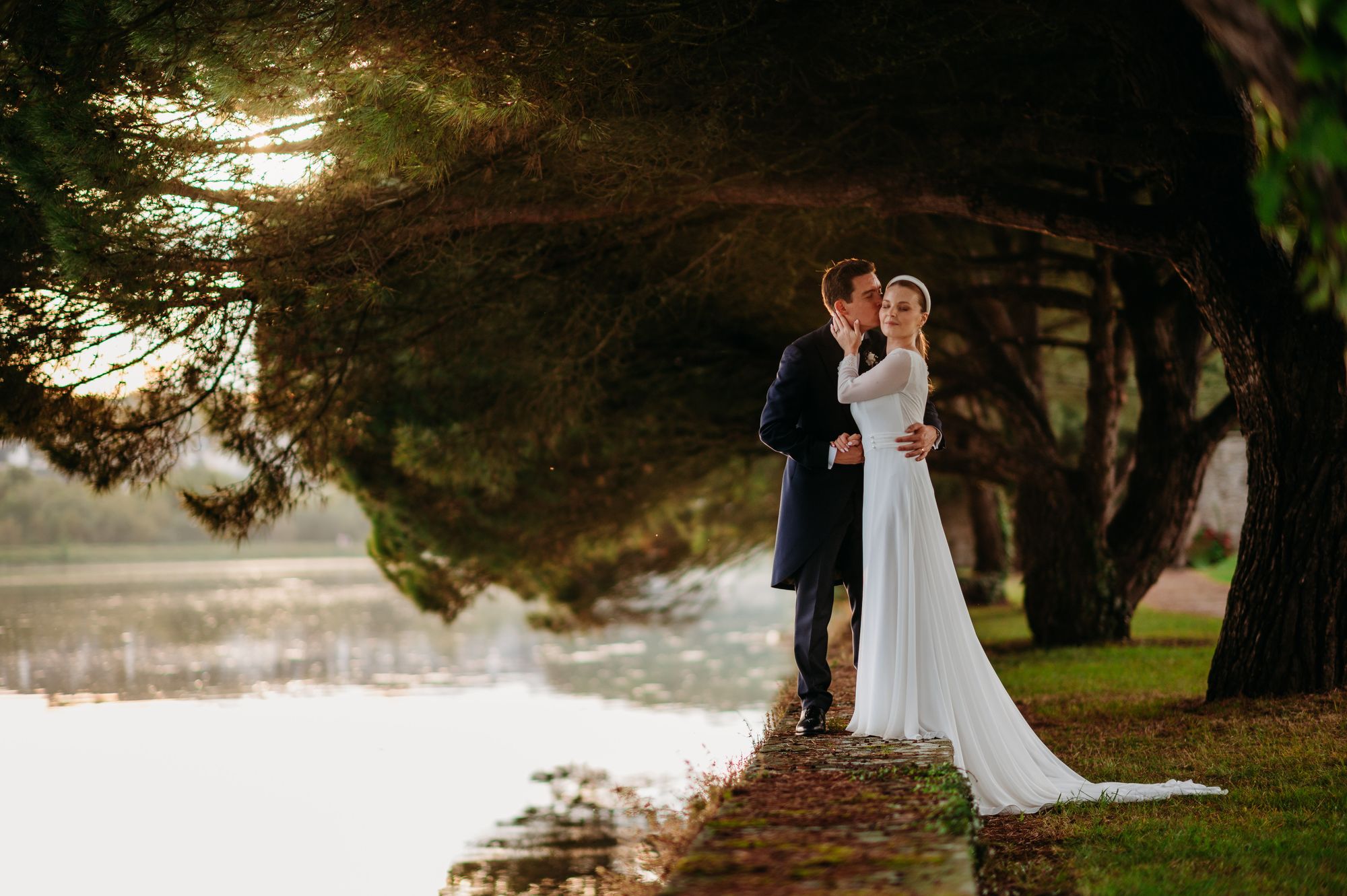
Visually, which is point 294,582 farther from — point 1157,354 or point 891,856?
point 891,856

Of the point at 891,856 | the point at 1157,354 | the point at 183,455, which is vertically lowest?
the point at 891,856

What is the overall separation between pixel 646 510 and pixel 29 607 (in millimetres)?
33709

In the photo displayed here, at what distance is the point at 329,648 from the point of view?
103 feet

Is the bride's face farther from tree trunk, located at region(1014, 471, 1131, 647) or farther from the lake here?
tree trunk, located at region(1014, 471, 1131, 647)

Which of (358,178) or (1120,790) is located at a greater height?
(358,178)

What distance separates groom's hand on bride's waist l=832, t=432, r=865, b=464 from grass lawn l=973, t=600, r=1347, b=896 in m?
1.61

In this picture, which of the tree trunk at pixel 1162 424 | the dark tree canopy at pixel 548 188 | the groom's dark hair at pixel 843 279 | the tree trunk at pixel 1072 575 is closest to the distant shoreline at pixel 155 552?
the tree trunk at pixel 1072 575

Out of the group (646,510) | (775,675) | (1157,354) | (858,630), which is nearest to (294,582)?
(775,675)

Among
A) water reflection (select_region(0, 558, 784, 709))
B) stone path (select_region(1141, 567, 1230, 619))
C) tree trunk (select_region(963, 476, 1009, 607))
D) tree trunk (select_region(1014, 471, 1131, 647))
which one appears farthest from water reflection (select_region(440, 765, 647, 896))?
tree trunk (select_region(963, 476, 1009, 607))

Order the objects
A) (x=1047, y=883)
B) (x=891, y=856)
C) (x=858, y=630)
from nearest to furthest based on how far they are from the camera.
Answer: (x=891, y=856) → (x=1047, y=883) → (x=858, y=630)

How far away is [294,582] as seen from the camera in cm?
6372

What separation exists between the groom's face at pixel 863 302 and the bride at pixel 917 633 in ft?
0.43

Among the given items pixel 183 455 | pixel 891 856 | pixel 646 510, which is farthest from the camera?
pixel 646 510

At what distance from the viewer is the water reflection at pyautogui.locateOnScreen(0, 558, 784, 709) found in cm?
2317
